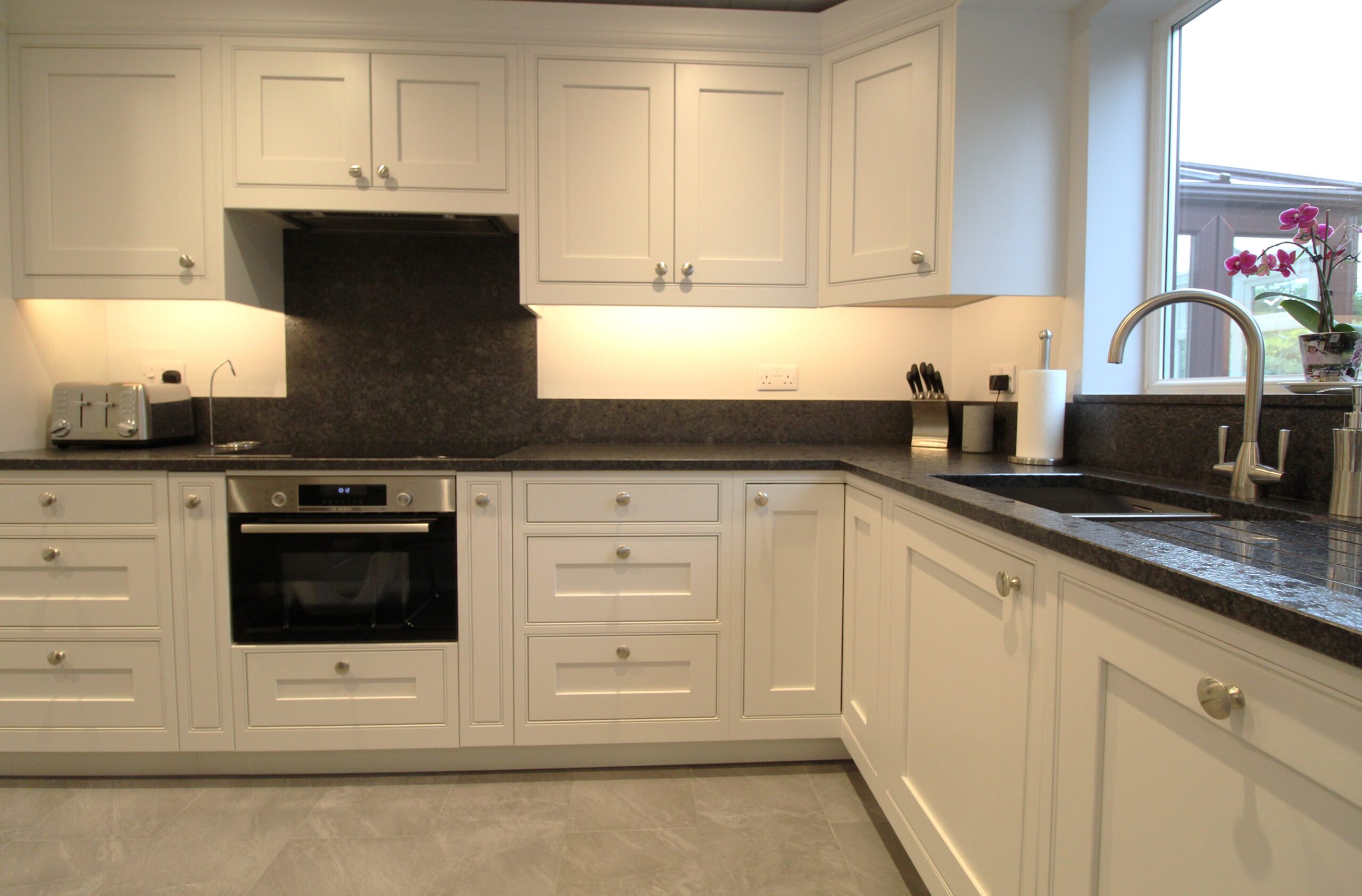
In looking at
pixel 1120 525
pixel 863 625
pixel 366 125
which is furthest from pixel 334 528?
pixel 1120 525

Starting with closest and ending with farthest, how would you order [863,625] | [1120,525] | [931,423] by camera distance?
[1120,525] → [863,625] → [931,423]

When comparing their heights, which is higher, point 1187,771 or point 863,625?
point 1187,771

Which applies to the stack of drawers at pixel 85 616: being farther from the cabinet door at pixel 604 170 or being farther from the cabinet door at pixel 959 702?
the cabinet door at pixel 959 702

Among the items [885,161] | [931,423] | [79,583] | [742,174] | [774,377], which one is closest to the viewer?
[79,583]

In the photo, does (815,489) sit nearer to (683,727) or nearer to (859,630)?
(859,630)

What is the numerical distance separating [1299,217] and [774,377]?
4.89ft

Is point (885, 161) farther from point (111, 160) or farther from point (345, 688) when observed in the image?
point (111, 160)

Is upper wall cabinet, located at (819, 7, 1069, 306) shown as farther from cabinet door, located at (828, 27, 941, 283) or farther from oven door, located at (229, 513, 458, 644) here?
oven door, located at (229, 513, 458, 644)

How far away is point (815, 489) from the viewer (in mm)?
1927

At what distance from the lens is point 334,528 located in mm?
1849

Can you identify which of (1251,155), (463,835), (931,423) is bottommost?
(463,835)

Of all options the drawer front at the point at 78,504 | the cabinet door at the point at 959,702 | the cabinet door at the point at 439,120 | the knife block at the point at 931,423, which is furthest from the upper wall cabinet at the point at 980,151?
the drawer front at the point at 78,504

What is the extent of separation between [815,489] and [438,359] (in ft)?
4.66

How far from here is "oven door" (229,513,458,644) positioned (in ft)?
6.16
